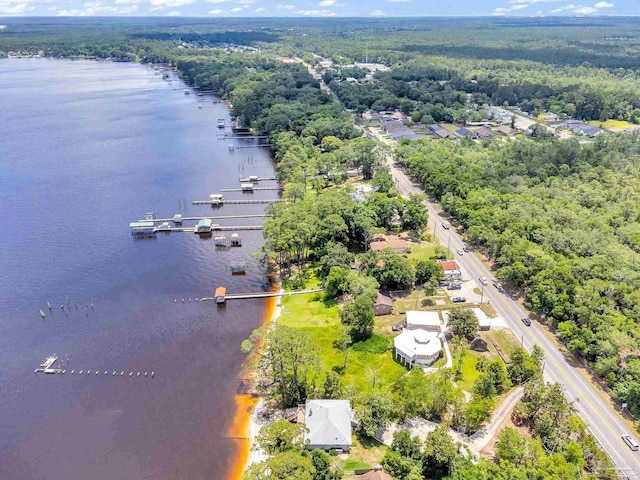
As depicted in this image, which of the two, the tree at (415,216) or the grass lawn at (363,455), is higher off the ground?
the tree at (415,216)

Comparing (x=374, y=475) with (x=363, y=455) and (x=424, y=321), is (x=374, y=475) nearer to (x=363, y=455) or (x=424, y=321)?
(x=363, y=455)

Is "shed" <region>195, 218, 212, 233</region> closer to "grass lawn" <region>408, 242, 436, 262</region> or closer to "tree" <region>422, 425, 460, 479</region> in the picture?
"grass lawn" <region>408, 242, 436, 262</region>

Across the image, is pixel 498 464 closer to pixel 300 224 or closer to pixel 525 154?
pixel 300 224

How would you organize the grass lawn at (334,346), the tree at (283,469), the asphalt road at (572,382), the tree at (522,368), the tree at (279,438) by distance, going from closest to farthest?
the tree at (283,469) → the tree at (279,438) → the asphalt road at (572,382) → the tree at (522,368) → the grass lawn at (334,346)

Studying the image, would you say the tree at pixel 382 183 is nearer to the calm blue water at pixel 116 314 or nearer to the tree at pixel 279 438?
the calm blue water at pixel 116 314

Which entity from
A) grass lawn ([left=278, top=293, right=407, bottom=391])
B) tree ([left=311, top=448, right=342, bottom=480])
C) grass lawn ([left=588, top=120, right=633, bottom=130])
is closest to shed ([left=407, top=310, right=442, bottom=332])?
grass lawn ([left=278, top=293, right=407, bottom=391])

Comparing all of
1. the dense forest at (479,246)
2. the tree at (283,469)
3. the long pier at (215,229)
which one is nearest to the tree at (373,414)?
the dense forest at (479,246)

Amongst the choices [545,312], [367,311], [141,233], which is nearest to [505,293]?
[545,312]
